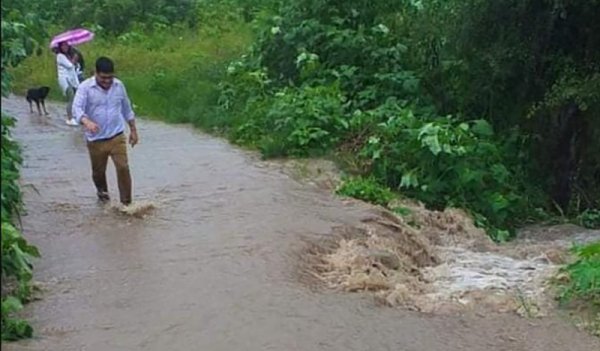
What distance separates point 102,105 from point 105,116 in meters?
0.11

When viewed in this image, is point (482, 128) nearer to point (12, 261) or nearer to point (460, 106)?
point (460, 106)

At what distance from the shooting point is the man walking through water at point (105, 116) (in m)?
10.0

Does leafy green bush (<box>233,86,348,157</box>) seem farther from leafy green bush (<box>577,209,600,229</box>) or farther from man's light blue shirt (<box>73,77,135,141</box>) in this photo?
man's light blue shirt (<box>73,77,135,141</box>)

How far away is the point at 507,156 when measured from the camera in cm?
1366

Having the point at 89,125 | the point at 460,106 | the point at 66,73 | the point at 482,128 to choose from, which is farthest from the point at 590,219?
the point at 66,73

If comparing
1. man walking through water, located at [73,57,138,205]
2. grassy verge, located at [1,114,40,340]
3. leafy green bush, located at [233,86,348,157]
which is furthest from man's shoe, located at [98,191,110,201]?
leafy green bush, located at [233,86,348,157]

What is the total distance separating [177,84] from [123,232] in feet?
32.4

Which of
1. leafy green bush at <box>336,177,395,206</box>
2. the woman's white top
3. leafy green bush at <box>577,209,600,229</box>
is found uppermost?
the woman's white top

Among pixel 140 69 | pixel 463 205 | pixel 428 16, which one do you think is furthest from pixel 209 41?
pixel 463 205

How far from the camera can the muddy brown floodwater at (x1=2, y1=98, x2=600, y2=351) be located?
286 inches

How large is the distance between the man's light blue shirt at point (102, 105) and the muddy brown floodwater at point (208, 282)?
89 cm

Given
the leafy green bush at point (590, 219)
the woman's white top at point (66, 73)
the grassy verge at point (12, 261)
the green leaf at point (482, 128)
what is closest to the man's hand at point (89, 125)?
the grassy verge at point (12, 261)

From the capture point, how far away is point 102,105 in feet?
33.2

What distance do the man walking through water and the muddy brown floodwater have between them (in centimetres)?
54
